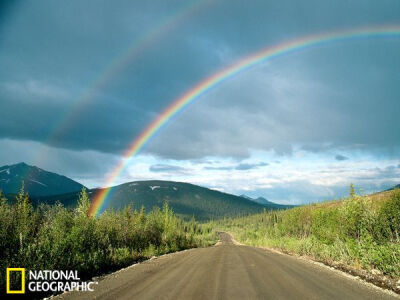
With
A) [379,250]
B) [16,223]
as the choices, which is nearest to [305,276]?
[379,250]

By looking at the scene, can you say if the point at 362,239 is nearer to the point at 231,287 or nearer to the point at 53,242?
the point at 231,287

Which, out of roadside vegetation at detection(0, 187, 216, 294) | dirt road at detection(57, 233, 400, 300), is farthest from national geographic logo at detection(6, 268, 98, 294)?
dirt road at detection(57, 233, 400, 300)

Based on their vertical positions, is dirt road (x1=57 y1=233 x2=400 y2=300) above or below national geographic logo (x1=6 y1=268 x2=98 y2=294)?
below

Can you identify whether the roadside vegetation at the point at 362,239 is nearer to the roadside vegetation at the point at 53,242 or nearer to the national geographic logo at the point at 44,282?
the national geographic logo at the point at 44,282

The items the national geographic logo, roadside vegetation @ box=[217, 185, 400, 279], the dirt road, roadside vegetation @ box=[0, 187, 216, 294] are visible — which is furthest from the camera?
roadside vegetation @ box=[217, 185, 400, 279]

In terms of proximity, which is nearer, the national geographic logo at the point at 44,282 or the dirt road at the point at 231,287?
the dirt road at the point at 231,287

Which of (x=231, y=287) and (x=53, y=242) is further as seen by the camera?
(x=53, y=242)

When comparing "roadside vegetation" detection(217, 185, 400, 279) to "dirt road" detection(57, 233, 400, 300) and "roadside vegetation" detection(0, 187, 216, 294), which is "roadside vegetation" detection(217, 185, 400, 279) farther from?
"roadside vegetation" detection(0, 187, 216, 294)

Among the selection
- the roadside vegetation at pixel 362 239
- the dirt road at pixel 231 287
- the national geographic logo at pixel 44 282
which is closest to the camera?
the dirt road at pixel 231 287

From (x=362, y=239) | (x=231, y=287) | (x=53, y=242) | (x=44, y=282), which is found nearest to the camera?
(x=231, y=287)

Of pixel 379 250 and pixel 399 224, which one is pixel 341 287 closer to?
pixel 379 250

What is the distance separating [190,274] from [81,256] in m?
5.97

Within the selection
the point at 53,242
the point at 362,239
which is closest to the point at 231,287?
the point at 53,242

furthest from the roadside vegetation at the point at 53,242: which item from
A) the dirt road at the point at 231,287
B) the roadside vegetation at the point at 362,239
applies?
the roadside vegetation at the point at 362,239
